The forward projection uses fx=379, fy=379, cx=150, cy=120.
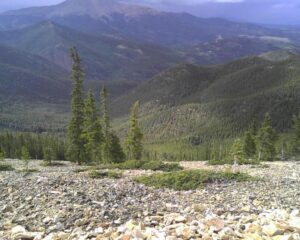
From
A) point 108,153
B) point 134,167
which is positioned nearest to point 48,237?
point 134,167

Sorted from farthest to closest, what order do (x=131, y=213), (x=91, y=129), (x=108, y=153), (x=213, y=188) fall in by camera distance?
(x=108, y=153) → (x=91, y=129) → (x=213, y=188) → (x=131, y=213)

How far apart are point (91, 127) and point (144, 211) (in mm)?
49642

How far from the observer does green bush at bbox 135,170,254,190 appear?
89.9ft

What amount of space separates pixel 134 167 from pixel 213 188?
734 inches

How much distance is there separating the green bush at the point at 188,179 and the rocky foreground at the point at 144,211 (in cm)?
99

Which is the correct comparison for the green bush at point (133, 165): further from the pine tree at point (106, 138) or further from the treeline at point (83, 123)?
the pine tree at point (106, 138)

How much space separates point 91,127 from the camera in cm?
6888

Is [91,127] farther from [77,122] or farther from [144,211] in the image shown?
[144,211]

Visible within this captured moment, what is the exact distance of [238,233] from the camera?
14422 millimetres

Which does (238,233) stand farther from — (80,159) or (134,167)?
(80,159)

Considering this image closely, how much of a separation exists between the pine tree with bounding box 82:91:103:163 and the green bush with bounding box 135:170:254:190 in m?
38.8

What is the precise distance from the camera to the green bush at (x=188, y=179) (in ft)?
89.9

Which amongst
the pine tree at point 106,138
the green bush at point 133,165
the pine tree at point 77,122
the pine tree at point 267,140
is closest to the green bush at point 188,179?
the green bush at point 133,165

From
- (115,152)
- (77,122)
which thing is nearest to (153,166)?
(77,122)
